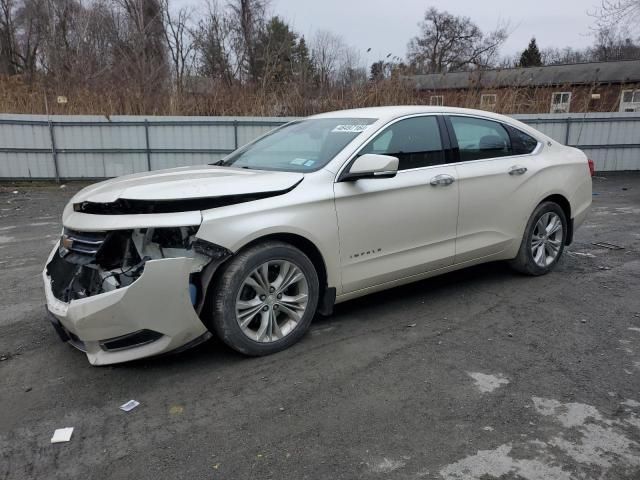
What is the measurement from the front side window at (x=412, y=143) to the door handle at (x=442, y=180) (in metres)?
0.14

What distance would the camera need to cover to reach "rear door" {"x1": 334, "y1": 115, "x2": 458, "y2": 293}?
12.4ft

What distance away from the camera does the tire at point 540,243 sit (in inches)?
199

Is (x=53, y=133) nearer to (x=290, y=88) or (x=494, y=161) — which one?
(x=290, y=88)

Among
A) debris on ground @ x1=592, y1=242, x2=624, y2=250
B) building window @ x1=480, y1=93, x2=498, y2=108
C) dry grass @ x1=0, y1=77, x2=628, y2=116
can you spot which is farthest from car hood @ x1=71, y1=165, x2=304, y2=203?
building window @ x1=480, y1=93, x2=498, y2=108

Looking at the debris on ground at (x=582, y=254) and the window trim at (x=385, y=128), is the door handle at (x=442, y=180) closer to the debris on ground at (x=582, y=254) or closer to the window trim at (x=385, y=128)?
the window trim at (x=385, y=128)

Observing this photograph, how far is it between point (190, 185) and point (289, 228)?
70 cm

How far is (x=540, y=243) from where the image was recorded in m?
5.20

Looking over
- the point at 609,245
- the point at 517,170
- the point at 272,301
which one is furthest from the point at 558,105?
the point at 272,301

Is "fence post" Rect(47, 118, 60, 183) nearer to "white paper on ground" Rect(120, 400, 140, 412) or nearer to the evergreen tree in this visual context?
"white paper on ground" Rect(120, 400, 140, 412)

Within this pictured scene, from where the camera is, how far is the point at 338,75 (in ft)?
53.8

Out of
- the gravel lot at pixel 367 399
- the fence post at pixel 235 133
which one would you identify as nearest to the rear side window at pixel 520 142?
the gravel lot at pixel 367 399

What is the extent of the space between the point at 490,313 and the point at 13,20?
1661 inches

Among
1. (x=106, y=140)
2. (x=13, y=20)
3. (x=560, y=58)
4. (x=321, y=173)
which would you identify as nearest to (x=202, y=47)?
(x=106, y=140)

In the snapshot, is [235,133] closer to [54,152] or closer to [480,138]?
[54,152]
